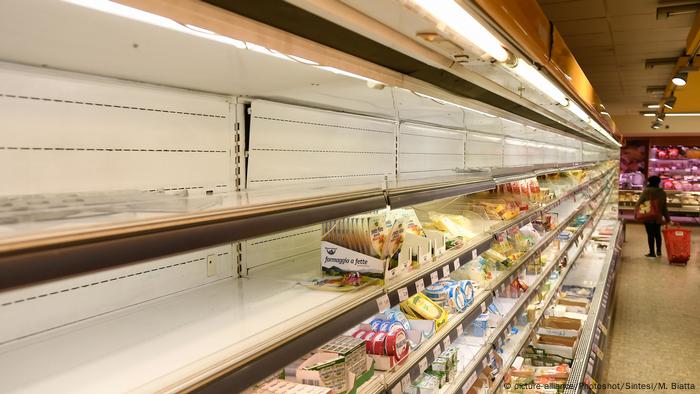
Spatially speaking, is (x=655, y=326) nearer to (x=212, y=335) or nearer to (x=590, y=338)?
(x=590, y=338)

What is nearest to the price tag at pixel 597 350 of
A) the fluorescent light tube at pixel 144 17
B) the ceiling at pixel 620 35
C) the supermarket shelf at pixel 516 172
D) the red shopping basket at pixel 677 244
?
the supermarket shelf at pixel 516 172

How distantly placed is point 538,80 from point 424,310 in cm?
119

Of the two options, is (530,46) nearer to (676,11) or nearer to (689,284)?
(676,11)

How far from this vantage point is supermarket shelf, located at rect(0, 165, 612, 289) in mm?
645

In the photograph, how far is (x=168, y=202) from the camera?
102 cm

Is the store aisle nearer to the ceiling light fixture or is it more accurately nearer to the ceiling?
the ceiling light fixture

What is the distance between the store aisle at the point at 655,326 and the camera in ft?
15.4

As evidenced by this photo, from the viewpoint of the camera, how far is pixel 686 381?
4465 mm

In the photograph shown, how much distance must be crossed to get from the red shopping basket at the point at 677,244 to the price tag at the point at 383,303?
915cm

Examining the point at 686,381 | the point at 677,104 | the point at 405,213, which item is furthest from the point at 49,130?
the point at 677,104

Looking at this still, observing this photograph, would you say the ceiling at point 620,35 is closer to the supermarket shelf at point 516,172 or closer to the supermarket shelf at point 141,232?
the supermarket shelf at point 516,172

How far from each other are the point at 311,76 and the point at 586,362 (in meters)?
3.04

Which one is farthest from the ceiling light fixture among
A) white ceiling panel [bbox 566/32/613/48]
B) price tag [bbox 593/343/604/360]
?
white ceiling panel [bbox 566/32/613/48]

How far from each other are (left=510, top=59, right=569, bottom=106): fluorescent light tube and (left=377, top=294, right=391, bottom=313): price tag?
1.01 metres
